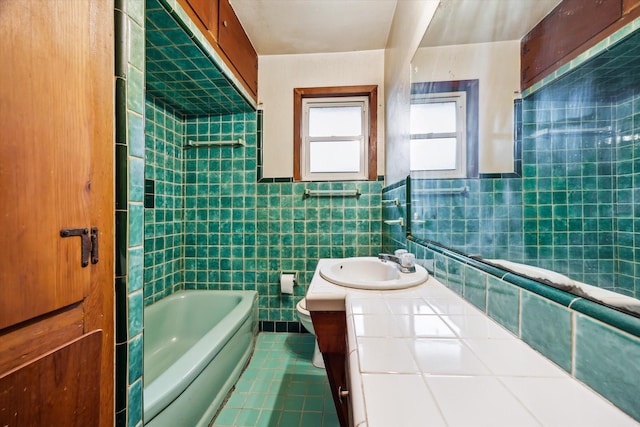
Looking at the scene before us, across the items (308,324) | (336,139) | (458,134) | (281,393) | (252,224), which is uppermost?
(336,139)

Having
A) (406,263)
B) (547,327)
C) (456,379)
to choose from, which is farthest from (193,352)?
(547,327)

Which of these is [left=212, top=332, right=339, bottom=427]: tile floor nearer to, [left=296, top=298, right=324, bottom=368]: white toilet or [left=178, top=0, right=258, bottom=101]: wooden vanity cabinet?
[left=296, top=298, right=324, bottom=368]: white toilet

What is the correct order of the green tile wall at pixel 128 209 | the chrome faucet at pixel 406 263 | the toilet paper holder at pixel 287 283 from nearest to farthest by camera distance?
the green tile wall at pixel 128 209 < the chrome faucet at pixel 406 263 < the toilet paper holder at pixel 287 283

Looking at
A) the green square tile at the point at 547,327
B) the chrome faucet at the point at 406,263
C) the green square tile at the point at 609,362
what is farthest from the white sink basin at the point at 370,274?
the green square tile at the point at 609,362

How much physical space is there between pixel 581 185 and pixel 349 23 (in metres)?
1.86

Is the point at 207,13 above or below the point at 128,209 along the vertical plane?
above

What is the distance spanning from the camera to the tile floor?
1.24 meters

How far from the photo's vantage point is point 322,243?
2051 mm

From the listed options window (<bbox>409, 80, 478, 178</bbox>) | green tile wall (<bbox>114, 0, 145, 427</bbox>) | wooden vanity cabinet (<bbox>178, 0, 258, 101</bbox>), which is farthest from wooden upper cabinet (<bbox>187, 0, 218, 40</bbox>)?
window (<bbox>409, 80, 478, 178</bbox>)

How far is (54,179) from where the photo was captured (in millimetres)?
586

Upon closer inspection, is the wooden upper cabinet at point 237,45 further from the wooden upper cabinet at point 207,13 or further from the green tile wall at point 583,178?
the green tile wall at point 583,178

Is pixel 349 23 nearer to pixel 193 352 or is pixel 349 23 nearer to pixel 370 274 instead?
pixel 370 274

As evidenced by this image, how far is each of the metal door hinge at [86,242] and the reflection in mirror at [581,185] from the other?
106 centimetres

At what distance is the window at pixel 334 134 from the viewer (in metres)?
2.06
